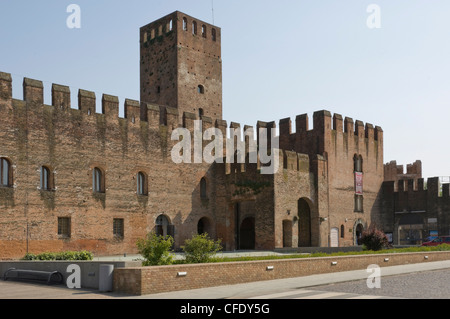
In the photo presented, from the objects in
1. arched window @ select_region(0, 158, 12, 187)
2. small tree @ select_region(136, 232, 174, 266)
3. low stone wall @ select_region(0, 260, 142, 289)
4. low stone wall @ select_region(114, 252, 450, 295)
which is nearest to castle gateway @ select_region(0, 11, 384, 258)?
arched window @ select_region(0, 158, 12, 187)

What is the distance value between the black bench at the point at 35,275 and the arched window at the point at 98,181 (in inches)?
484

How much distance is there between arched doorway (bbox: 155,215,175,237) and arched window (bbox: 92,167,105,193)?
4.07 meters

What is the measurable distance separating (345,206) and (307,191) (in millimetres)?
4881

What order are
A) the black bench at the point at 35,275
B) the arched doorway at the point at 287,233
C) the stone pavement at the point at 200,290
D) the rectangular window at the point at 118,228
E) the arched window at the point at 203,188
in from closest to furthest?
the stone pavement at the point at 200,290, the black bench at the point at 35,275, the rectangular window at the point at 118,228, the arched doorway at the point at 287,233, the arched window at the point at 203,188

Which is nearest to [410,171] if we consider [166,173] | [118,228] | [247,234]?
[247,234]

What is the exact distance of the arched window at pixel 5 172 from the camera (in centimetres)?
2462

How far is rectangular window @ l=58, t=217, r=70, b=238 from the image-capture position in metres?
26.5

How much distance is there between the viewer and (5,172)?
2473 cm

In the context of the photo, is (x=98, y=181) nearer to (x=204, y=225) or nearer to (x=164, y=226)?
(x=164, y=226)

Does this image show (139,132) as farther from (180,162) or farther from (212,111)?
(212,111)

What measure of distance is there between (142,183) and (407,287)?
63.3 ft

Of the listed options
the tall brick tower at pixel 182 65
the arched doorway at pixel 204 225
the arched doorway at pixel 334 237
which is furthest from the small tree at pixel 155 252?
the tall brick tower at pixel 182 65

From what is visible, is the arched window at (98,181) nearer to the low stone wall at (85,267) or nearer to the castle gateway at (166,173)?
the castle gateway at (166,173)

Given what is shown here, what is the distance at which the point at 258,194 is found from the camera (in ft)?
106
